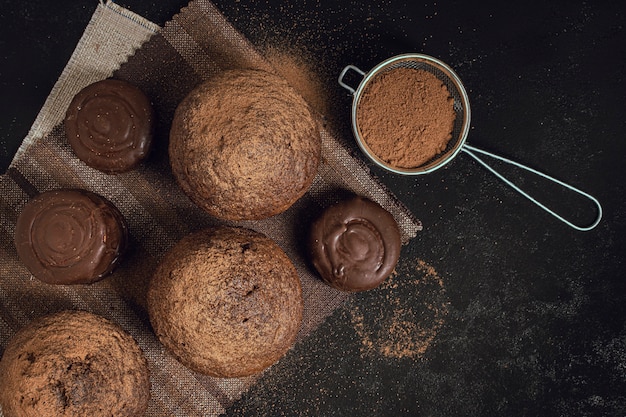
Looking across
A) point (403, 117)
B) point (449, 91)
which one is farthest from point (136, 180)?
point (449, 91)

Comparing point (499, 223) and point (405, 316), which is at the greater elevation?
point (499, 223)

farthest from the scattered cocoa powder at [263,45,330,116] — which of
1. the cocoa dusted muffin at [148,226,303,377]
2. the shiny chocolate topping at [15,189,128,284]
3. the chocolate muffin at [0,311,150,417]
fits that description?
the chocolate muffin at [0,311,150,417]

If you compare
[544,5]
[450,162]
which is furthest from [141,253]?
[544,5]

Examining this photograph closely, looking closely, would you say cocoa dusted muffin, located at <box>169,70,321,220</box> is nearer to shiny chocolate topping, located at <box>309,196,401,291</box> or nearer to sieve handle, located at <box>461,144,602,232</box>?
shiny chocolate topping, located at <box>309,196,401,291</box>

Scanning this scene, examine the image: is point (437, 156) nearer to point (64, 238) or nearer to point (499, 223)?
point (499, 223)

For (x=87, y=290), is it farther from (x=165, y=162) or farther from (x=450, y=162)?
(x=450, y=162)
